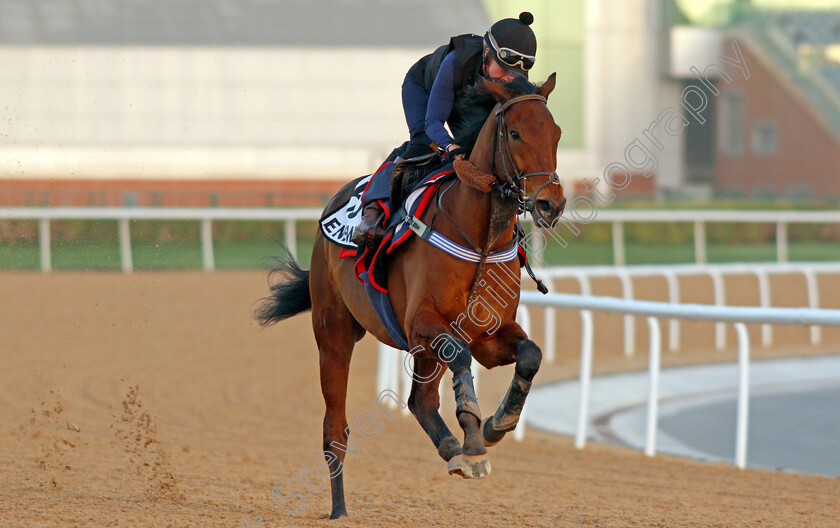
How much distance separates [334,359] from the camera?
488 cm

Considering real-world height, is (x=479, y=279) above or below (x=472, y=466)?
above

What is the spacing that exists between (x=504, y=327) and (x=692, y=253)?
39.0ft

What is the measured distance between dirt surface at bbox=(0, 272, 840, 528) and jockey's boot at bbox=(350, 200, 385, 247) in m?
1.11

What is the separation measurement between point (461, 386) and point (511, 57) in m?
1.16

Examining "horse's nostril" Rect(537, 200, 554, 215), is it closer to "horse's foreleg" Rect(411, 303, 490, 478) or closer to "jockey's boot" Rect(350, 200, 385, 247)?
"horse's foreleg" Rect(411, 303, 490, 478)

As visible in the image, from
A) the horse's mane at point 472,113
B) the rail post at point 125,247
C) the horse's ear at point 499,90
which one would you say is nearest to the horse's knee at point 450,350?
the horse's mane at point 472,113

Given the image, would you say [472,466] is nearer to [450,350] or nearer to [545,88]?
[450,350]

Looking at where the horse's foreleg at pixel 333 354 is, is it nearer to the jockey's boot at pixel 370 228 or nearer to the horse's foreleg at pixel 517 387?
the jockey's boot at pixel 370 228

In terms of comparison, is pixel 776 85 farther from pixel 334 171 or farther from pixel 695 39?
pixel 334 171

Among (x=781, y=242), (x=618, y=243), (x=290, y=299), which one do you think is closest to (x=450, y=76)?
(x=290, y=299)

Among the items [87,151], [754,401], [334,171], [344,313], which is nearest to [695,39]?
[334,171]

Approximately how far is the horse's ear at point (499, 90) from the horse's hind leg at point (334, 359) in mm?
1496

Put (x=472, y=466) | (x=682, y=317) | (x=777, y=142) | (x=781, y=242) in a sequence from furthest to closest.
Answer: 1. (x=777, y=142)
2. (x=781, y=242)
3. (x=682, y=317)
4. (x=472, y=466)

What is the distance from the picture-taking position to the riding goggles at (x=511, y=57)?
152 inches
